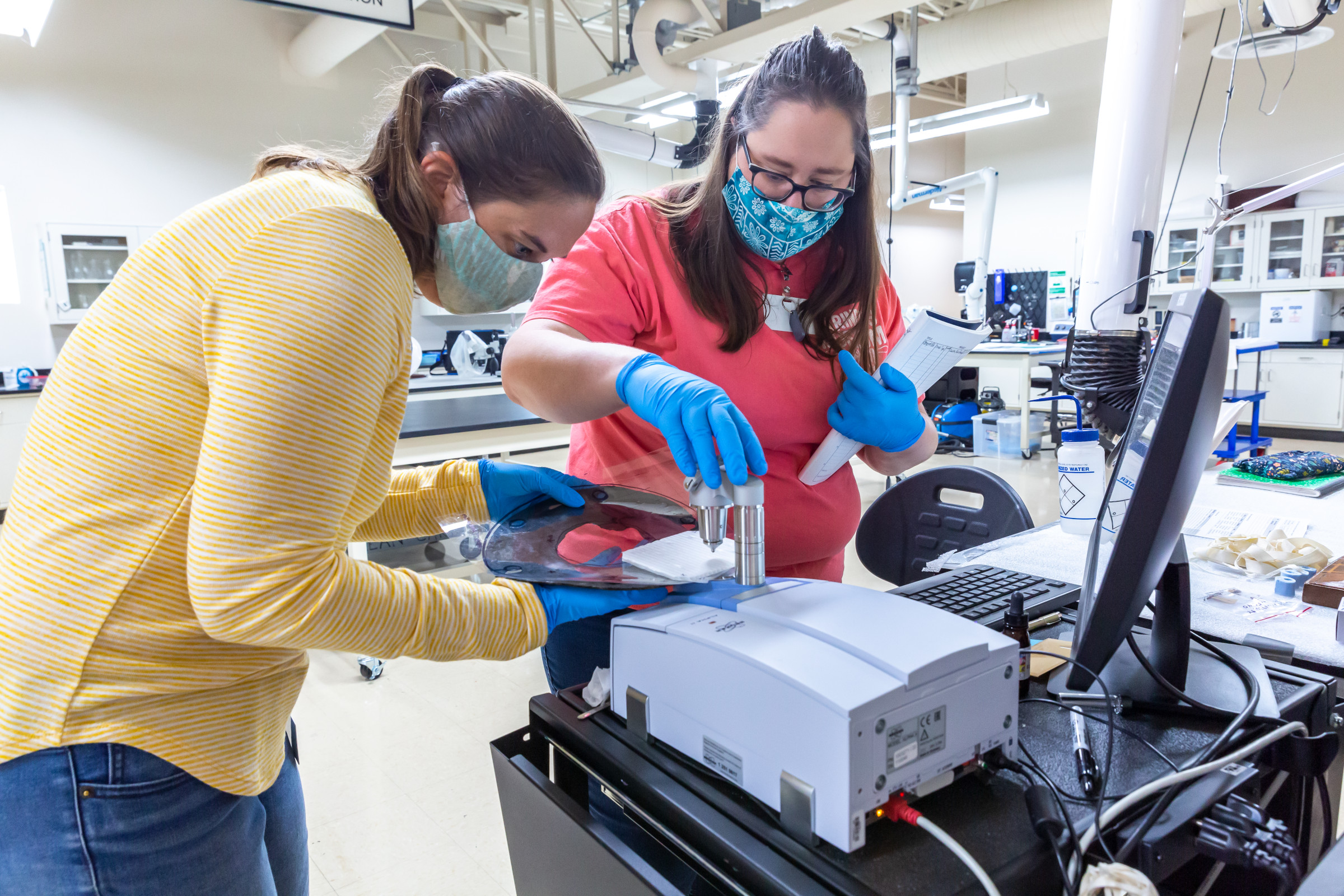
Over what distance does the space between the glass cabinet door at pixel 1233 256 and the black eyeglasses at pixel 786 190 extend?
271 inches

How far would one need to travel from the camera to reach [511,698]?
2494 mm

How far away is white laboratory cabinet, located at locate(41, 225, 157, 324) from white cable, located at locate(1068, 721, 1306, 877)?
6041 mm

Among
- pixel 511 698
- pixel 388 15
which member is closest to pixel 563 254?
pixel 511 698

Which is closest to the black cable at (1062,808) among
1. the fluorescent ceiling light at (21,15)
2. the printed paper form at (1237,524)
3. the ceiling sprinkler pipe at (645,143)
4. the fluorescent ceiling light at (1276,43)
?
the printed paper form at (1237,524)

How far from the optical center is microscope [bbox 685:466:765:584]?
738 mm

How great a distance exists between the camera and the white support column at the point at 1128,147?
5.30ft

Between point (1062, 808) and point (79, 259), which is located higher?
point (79, 259)

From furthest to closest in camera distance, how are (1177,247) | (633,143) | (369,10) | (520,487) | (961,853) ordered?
(1177,247)
(633,143)
(369,10)
(520,487)
(961,853)

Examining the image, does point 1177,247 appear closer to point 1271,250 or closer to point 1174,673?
point 1271,250

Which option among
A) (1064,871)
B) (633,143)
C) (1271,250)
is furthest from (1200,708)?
(1271,250)

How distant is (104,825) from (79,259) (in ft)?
19.6

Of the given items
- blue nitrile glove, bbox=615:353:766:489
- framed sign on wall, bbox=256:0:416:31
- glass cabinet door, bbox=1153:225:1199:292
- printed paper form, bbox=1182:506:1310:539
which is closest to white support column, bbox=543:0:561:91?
framed sign on wall, bbox=256:0:416:31

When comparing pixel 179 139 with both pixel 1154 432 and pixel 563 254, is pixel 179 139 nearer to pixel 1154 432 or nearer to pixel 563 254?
pixel 563 254

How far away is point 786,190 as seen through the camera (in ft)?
3.59
